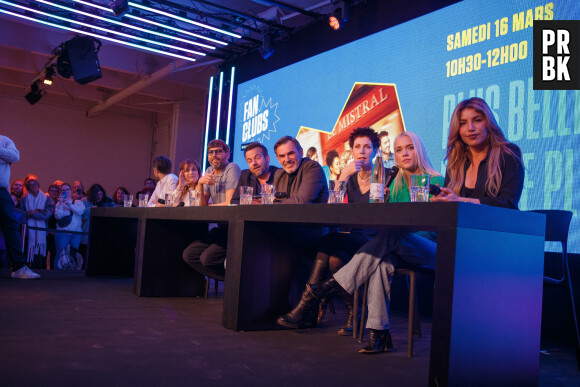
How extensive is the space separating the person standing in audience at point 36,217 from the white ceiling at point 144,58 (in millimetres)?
2259

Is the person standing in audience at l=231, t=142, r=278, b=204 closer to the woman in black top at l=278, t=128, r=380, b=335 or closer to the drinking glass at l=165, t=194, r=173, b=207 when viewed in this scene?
the drinking glass at l=165, t=194, r=173, b=207

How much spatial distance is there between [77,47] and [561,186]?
6.05 metres

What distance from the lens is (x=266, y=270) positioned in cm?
264

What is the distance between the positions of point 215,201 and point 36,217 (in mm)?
3344

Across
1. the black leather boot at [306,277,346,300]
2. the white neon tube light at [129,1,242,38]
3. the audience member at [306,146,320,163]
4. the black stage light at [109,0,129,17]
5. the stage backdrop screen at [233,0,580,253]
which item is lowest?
the black leather boot at [306,277,346,300]

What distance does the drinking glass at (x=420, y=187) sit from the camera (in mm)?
1882

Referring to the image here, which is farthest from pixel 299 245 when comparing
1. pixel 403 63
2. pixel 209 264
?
pixel 403 63

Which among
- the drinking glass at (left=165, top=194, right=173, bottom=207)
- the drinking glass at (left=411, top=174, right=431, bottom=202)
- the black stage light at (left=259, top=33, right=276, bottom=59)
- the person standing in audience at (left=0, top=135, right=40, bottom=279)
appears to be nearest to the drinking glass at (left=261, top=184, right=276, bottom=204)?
the drinking glass at (left=411, top=174, right=431, bottom=202)

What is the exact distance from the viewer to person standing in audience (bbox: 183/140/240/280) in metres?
3.50

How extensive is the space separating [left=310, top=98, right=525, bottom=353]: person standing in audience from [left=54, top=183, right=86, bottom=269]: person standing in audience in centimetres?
501

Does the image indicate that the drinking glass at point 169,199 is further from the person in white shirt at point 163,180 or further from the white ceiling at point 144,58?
the white ceiling at point 144,58

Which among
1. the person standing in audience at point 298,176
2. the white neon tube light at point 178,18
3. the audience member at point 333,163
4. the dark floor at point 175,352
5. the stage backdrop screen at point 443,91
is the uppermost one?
the white neon tube light at point 178,18

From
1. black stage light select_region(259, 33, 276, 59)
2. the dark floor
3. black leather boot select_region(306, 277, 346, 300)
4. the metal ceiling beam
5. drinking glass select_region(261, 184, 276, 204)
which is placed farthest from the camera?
black stage light select_region(259, 33, 276, 59)

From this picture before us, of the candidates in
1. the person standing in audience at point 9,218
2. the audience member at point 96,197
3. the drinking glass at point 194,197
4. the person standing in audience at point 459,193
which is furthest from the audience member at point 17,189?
the person standing in audience at point 459,193
